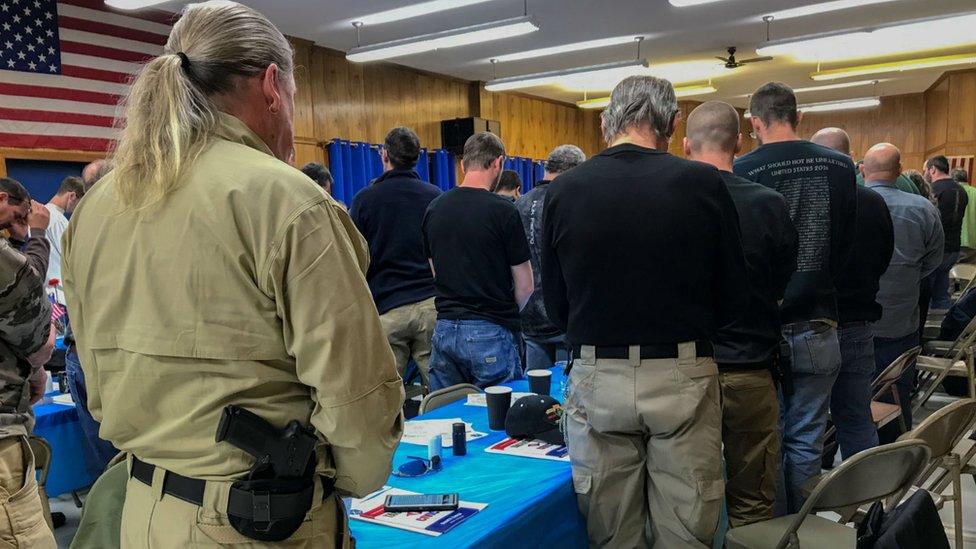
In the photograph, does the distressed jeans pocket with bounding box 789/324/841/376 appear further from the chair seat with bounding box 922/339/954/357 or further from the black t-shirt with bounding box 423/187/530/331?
the chair seat with bounding box 922/339/954/357

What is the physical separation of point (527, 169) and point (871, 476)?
1029 centimetres

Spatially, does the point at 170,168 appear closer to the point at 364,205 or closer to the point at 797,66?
the point at 364,205

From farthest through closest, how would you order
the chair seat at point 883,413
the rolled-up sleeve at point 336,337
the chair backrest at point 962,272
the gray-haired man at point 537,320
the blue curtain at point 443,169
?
1. the blue curtain at point 443,169
2. the chair backrest at point 962,272
3. the gray-haired man at point 537,320
4. the chair seat at point 883,413
5. the rolled-up sleeve at point 336,337

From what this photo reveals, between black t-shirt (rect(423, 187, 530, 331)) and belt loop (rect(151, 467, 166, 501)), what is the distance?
2305mm

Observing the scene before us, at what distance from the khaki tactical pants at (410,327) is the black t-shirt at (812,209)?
6.07 feet

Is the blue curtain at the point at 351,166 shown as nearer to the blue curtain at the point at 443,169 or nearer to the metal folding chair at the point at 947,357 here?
the blue curtain at the point at 443,169

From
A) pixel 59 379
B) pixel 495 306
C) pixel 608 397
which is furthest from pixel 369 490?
pixel 59 379

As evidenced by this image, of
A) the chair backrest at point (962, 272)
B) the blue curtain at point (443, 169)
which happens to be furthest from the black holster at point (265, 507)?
the blue curtain at point (443, 169)

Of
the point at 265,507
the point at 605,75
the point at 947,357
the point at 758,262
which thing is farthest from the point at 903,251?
the point at 605,75

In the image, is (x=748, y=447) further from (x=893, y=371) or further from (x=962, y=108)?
(x=962, y=108)

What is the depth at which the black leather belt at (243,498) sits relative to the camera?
106 centimetres

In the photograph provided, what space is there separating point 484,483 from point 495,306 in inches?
61.7

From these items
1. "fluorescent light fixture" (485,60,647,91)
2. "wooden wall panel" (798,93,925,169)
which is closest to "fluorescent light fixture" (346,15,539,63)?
"fluorescent light fixture" (485,60,647,91)

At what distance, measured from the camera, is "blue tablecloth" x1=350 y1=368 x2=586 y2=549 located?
62.5 inches
